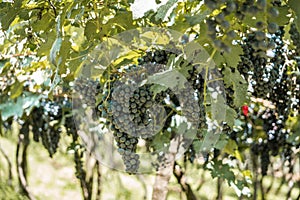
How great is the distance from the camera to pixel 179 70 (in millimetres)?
1374

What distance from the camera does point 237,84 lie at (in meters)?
1.41

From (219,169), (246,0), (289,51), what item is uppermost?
(289,51)

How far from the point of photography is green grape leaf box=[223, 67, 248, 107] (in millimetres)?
1389

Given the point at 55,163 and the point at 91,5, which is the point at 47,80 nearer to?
the point at 91,5

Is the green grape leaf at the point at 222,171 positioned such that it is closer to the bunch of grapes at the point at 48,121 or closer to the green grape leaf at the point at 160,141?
the green grape leaf at the point at 160,141

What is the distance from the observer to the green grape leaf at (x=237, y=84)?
1.39 m

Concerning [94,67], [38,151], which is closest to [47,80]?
[94,67]

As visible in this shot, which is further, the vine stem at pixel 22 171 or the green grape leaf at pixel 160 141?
the vine stem at pixel 22 171

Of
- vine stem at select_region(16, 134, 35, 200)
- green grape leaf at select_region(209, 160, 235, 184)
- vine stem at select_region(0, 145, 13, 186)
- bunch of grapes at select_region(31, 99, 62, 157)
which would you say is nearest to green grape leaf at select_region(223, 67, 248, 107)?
green grape leaf at select_region(209, 160, 235, 184)

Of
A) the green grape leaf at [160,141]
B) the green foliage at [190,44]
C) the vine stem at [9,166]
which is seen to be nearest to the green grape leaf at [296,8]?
the green foliage at [190,44]

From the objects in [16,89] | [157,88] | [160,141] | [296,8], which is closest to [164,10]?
[296,8]

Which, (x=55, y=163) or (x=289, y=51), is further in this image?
(x=55, y=163)

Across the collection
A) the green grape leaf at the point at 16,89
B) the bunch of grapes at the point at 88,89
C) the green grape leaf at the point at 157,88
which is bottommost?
the green grape leaf at the point at 157,88

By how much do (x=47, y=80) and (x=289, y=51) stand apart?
36.0 inches
